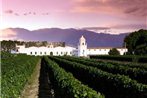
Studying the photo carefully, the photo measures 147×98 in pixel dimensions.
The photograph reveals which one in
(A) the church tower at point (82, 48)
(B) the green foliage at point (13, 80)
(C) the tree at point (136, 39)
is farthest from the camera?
(A) the church tower at point (82, 48)

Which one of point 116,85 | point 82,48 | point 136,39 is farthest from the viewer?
point 82,48

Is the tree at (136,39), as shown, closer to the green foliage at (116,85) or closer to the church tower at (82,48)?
the church tower at (82,48)

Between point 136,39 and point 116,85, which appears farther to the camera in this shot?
point 136,39

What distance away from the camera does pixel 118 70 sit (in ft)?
117

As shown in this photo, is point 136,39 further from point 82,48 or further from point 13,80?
point 13,80

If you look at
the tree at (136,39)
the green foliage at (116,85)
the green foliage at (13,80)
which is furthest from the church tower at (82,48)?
the green foliage at (116,85)

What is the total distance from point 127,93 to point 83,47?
572 feet

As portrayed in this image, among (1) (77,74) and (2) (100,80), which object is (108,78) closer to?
(2) (100,80)

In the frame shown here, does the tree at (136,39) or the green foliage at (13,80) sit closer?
the green foliage at (13,80)

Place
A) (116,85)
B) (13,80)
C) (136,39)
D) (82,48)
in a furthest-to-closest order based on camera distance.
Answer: (82,48), (136,39), (116,85), (13,80)

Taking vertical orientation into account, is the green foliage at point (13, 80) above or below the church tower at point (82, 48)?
below

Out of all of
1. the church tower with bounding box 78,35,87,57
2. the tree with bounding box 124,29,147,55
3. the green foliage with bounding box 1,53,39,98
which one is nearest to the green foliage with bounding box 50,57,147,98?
the green foliage with bounding box 1,53,39,98

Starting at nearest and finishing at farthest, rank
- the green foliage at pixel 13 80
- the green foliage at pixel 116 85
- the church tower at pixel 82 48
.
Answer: the green foliage at pixel 13 80
the green foliage at pixel 116 85
the church tower at pixel 82 48

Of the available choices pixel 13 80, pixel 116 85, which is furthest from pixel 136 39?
pixel 13 80
